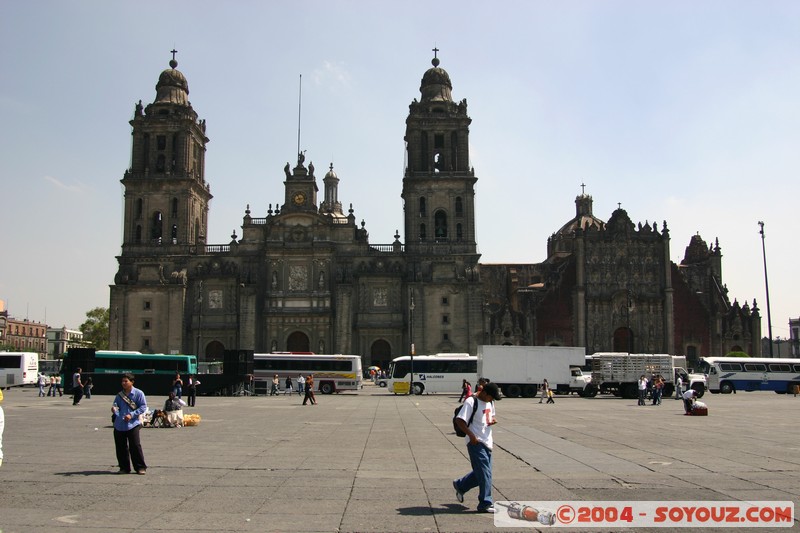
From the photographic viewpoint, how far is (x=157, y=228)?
69125 mm

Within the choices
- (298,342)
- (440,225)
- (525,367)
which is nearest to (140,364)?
(525,367)

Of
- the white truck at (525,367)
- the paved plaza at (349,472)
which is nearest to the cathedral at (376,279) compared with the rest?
the white truck at (525,367)

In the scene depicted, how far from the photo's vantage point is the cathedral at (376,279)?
217 feet

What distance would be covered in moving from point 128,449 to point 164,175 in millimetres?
59335

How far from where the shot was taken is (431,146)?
226ft

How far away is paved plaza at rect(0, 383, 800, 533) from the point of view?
9.13m

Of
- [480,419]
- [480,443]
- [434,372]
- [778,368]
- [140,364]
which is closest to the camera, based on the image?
[480,443]

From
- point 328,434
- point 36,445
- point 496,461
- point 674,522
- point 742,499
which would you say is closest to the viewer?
point 674,522

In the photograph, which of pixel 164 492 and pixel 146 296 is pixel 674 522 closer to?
pixel 164 492

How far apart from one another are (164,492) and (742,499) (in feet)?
25.0

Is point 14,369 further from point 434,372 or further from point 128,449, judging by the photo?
point 128,449

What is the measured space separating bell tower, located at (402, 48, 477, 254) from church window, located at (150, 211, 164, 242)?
2142cm

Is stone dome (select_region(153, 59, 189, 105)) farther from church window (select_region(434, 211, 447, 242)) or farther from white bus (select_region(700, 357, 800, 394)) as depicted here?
white bus (select_region(700, 357, 800, 394))

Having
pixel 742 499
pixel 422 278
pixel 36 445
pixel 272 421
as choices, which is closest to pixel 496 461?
pixel 742 499
